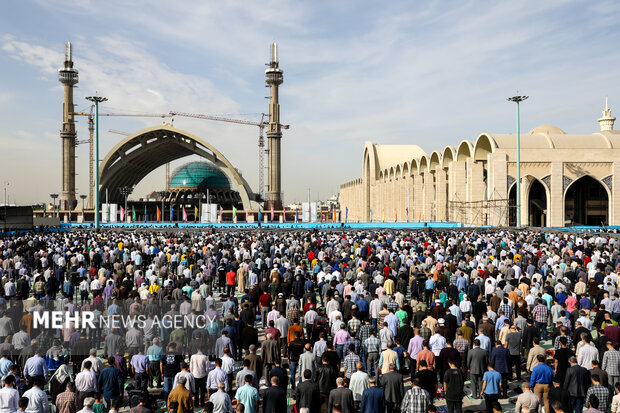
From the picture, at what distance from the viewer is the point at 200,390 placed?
7.83 m

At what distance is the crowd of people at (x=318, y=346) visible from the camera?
6.46 metres

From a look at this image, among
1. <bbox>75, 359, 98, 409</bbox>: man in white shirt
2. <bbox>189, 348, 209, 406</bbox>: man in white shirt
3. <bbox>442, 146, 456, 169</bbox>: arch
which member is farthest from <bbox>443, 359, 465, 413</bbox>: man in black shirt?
<bbox>442, 146, 456, 169</bbox>: arch

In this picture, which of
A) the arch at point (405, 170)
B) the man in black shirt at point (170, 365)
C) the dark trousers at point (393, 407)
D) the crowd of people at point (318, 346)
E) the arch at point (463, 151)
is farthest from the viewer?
the arch at point (405, 170)

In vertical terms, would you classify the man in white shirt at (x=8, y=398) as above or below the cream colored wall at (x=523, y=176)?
below

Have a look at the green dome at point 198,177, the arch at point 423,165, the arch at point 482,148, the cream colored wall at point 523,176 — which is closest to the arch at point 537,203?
the cream colored wall at point 523,176

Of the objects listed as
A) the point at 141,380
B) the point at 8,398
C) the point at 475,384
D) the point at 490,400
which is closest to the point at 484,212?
the point at 475,384

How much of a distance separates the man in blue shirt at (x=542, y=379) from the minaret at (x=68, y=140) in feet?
295

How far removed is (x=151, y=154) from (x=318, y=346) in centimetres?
8333

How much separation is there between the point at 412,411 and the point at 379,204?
75672 mm

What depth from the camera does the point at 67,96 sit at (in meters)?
87.2

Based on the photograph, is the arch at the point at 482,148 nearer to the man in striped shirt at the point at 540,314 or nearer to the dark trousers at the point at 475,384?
the man in striped shirt at the point at 540,314

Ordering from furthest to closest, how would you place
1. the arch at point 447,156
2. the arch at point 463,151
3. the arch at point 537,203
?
the arch at point 447,156 → the arch at point 537,203 → the arch at point 463,151

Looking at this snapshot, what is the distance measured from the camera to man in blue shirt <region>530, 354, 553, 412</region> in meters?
6.79

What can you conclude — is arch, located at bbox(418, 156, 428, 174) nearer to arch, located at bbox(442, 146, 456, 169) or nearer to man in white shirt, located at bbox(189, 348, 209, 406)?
arch, located at bbox(442, 146, 456, 169)
